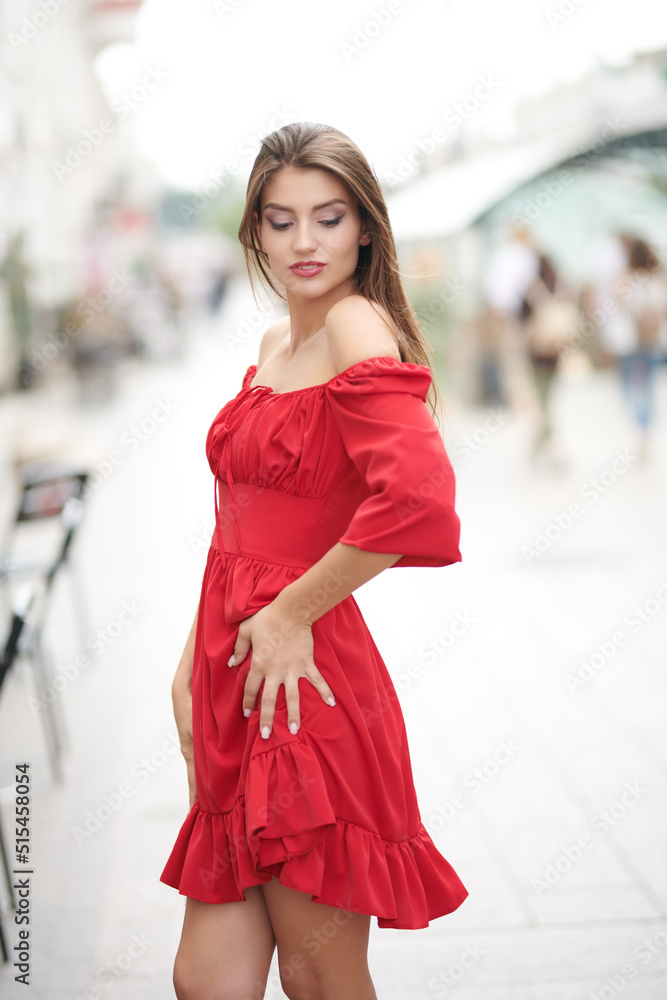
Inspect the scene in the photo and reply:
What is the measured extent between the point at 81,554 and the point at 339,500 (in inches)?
220

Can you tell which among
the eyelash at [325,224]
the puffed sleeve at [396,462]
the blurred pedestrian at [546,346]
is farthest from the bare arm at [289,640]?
the blurred pedestrian at [546,346]

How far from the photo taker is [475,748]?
3748mm

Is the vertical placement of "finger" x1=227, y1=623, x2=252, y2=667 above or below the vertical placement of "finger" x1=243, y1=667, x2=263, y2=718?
above

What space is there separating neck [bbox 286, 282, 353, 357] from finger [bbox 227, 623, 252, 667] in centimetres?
49

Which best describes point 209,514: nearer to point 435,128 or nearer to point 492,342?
point 435,128

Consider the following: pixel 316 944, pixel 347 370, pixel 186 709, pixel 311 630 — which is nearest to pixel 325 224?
pixel 347 370

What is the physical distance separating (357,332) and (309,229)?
19cm

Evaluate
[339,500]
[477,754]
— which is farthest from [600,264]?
[339,500]

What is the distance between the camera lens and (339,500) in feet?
5.13

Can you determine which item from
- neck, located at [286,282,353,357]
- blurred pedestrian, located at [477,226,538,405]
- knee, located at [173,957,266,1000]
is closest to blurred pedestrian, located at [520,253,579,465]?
blurred pedestrian, located at [477,226,538,405]

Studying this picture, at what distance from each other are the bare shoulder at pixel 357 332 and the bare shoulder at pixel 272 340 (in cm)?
28

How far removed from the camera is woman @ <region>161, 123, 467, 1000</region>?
1476 millimetres

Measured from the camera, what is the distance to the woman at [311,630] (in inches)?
58.1

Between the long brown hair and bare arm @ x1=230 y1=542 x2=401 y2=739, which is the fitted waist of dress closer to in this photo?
bare arm @ x1=230 y1=542 x2=401 y2=739
